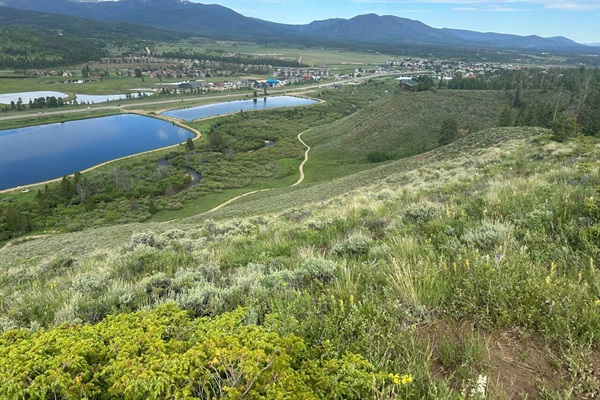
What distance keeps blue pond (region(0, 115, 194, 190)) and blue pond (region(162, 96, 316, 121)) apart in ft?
36.4

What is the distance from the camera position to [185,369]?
256cm

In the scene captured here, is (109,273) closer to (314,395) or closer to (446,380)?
(314,395)

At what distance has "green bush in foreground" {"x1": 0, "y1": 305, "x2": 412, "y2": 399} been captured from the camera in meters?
2.45

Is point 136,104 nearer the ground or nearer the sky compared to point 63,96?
nearer the ground

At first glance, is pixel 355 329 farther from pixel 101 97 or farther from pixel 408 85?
pixel 101 97

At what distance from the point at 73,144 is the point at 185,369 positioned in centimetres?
10232

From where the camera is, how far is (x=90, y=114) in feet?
367

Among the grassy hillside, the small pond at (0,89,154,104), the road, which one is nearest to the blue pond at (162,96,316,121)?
the road

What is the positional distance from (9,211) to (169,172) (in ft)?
82.4

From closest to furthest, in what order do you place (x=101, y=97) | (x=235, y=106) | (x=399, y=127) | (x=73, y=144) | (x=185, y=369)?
(x=185, y=369) < (x=399, y=127) < (x=73, y=144) < (x=235, y=106) < (x=101, y=97)

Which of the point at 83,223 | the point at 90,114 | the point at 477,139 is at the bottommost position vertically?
the point at 83,223

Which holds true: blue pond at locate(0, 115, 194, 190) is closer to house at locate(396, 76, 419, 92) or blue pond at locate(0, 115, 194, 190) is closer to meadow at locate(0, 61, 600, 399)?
house at locate(396, 76, 419, 92)

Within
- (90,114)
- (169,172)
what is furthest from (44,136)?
(169,172)

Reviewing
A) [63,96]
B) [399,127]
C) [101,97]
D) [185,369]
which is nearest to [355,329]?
[185,369]
